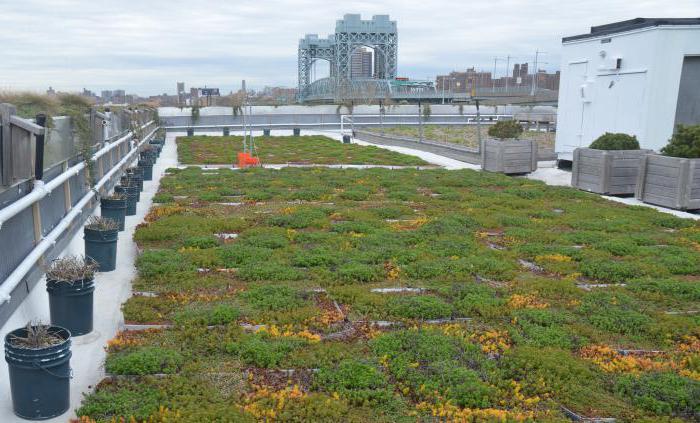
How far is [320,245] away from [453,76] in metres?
92.7

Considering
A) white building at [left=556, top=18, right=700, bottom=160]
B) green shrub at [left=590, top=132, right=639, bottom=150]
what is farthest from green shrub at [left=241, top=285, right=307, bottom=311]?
white building at [left=556, top=18, right=700, bottom=160]

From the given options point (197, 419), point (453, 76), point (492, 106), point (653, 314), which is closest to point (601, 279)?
point (653, 314)

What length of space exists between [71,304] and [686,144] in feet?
40.6

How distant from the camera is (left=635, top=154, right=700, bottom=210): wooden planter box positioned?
12.4m

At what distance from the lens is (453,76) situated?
9712 centimetres

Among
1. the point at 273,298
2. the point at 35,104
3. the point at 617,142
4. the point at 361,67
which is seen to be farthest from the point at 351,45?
the point at 273,298

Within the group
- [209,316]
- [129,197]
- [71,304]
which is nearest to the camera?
[71,304]

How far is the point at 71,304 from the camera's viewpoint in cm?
534

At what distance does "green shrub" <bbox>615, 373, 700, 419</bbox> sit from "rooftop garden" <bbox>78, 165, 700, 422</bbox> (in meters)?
0.02

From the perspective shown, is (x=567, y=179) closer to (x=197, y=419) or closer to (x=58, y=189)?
(x=58, y=189)

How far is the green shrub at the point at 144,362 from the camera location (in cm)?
475

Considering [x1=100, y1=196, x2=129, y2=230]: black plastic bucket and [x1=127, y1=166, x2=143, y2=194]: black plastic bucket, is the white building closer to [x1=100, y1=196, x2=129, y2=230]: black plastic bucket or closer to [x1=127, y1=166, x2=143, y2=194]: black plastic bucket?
[x1=127, y1=166, x2=143, y2=194]: black plastic bucket

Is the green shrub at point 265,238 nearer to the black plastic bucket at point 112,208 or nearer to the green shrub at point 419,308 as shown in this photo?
the black plastic bucket at point 112,208

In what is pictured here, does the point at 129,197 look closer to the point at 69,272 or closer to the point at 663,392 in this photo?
the point at 69,272
